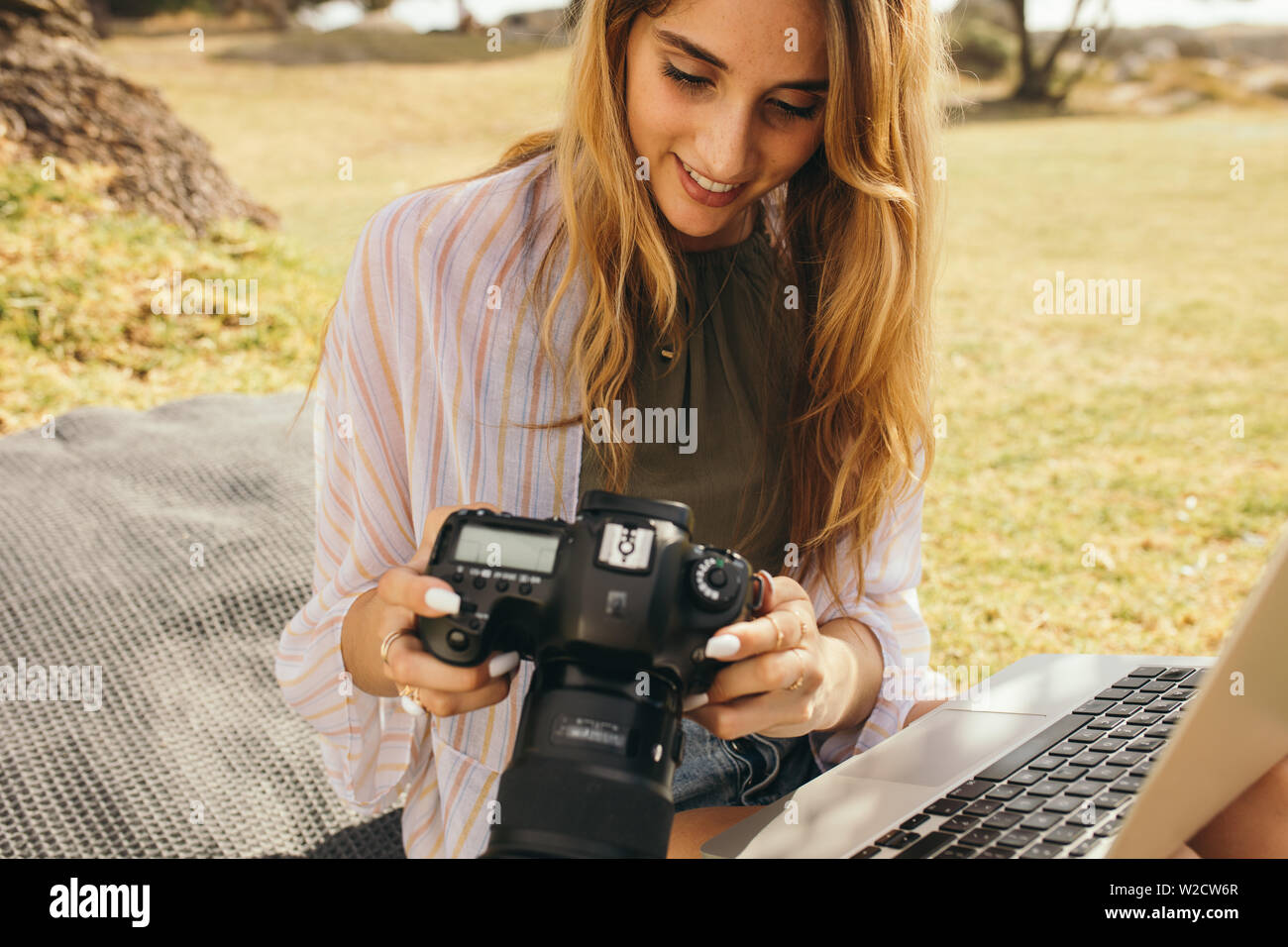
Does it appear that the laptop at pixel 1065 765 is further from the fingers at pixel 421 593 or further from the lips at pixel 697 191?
the lips at pixel 697 191

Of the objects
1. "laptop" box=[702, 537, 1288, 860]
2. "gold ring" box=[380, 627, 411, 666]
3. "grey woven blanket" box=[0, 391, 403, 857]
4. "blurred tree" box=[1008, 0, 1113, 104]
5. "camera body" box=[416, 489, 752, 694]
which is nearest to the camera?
"laptop" box=[702, 537, 1288, 860]

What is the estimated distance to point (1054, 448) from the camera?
4094 millimetres

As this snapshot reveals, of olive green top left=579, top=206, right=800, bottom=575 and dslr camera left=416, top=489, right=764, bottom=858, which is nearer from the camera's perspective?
dslr camera left=416, top=489, right=764, bottom=858

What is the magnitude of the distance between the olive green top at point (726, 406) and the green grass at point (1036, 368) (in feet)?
1.23

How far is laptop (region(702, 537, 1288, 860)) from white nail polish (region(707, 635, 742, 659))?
24 centimetres

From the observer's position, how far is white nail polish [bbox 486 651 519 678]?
0.98 meters

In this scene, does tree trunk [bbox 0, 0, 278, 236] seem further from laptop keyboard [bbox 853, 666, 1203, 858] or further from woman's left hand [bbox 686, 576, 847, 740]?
laptop keyboard [bbox 853, 666, 1203, 858]

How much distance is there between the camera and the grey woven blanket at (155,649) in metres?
1.72

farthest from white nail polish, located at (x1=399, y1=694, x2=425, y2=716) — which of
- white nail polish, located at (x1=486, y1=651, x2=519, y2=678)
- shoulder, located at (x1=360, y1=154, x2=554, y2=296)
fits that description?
shoulder, located at (x1=360, y1=154, x2=554, y2=296)

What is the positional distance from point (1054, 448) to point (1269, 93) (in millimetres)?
13007

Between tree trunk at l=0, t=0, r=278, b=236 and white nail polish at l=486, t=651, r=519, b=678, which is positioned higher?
tree trunk at l=0, t=0, r=278, b=236

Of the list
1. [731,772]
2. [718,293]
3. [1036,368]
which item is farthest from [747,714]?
[1036,368]
